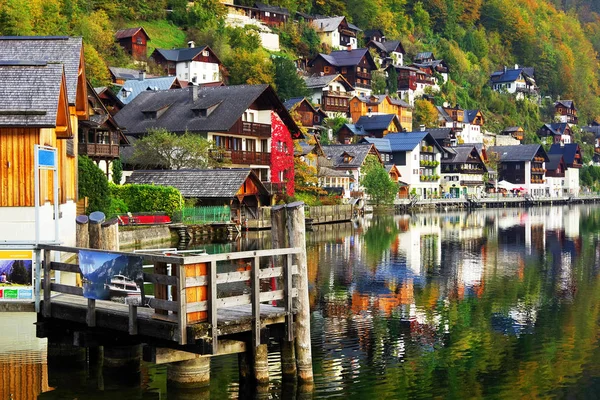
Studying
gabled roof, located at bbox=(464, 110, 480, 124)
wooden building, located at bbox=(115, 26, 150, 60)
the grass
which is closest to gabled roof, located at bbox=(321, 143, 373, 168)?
wooden building, located at bbox=(115, 26, 150, 60)

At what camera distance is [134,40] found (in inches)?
5138

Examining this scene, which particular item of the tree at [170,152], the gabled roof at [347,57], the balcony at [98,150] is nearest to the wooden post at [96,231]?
the balcony at [98,150]

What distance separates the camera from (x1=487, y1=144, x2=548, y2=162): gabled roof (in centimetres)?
15538

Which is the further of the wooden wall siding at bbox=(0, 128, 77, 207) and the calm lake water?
the wooden wall siding at bbox=(0, 128, 77, 207)

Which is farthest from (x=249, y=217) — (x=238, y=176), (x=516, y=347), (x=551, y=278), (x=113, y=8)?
(x=113, y=8)

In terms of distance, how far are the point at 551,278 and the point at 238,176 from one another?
1197 inches

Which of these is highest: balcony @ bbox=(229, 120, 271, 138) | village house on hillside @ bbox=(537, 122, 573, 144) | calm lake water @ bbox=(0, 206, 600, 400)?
village house on hillside @ bbox=(537, 122, 573, 144)

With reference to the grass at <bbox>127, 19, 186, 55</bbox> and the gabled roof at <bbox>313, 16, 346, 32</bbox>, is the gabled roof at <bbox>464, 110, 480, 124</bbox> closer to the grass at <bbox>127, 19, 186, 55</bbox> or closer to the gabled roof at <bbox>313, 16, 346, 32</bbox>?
the gabled roof at <bbox>313, 16, 346, 32</bbox>

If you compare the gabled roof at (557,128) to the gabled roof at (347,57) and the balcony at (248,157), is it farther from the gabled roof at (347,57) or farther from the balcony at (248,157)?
the balcony at (248,157)

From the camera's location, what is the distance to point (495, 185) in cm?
15212

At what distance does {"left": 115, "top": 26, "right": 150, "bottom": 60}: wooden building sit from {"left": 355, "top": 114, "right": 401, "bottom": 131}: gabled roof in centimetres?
3491

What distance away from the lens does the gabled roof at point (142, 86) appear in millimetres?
102125

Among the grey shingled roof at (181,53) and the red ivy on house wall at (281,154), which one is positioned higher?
the grey shingled roof at (181,53)

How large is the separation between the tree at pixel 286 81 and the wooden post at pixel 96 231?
110m
